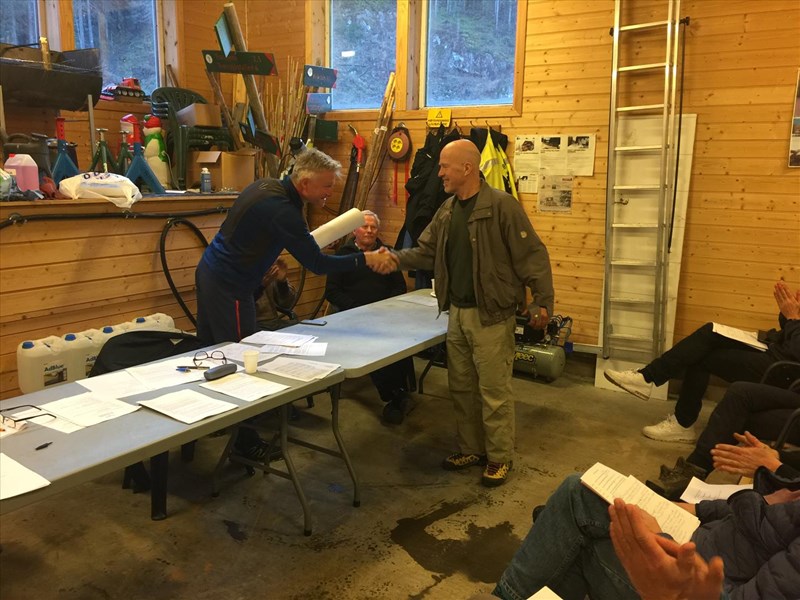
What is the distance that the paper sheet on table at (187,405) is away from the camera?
1.96m

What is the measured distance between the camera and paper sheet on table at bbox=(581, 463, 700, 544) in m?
1.81

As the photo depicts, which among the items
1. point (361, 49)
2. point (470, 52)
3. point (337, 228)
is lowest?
point (337, 228)

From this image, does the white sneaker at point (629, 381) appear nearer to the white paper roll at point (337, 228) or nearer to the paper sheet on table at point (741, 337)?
the paper sheet on table at point (741, 337)

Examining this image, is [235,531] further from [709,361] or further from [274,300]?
[709,361]

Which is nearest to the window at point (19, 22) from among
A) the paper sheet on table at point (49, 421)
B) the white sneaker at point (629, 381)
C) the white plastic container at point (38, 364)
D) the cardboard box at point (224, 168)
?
the cardboard box at point (224, 168)

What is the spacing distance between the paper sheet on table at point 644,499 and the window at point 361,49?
188 inches

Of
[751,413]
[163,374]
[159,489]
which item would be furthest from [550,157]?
[159,489]

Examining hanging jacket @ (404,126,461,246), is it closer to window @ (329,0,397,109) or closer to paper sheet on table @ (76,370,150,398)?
window @ (329,0,397,109)

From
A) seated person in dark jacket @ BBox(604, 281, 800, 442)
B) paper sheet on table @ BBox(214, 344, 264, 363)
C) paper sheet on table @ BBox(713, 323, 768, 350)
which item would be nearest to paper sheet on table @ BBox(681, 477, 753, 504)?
seated person in dark jacket @ BBox(604, 281, 800, 442)

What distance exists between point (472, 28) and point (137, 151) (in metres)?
2.93

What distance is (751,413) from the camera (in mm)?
2869

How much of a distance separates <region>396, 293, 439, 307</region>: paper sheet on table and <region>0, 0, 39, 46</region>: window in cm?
389

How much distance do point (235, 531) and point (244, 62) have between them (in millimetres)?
2960

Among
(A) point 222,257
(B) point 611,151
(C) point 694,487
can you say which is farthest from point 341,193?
(C) point 694,487
